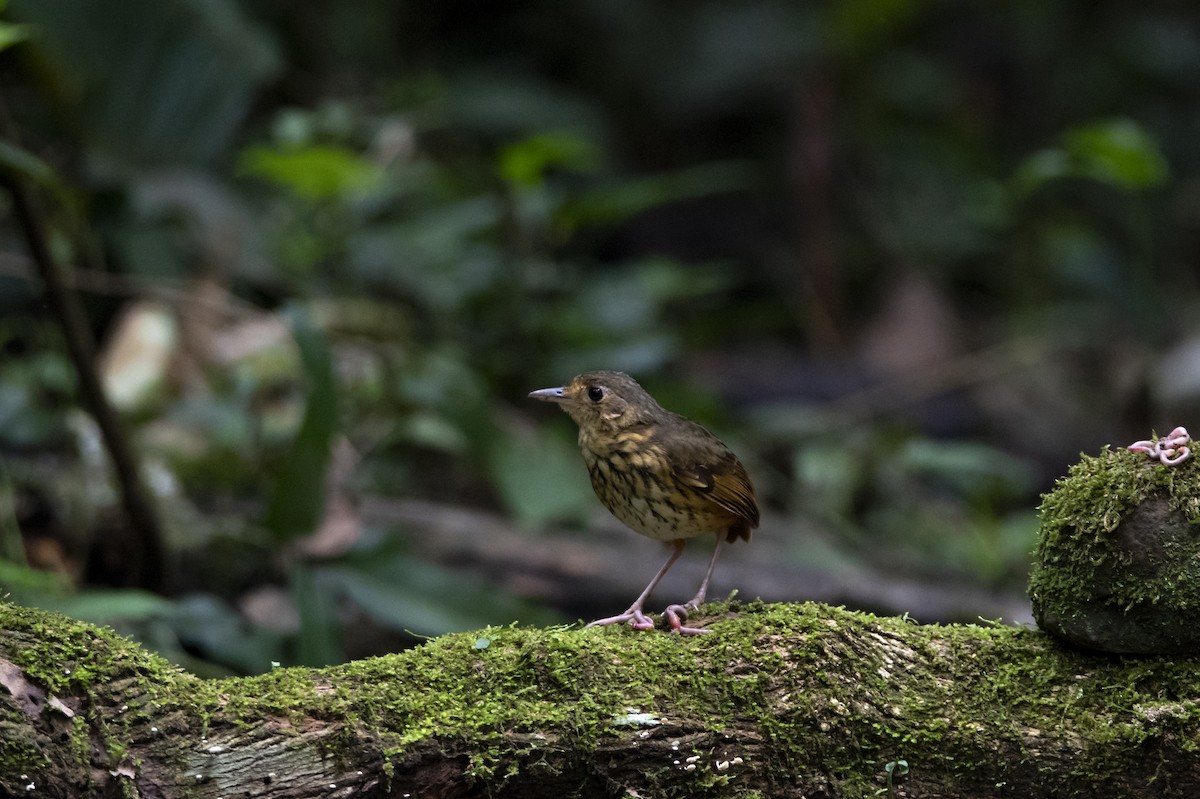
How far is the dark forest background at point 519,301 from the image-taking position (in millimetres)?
5012

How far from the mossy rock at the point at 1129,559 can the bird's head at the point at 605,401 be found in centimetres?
117

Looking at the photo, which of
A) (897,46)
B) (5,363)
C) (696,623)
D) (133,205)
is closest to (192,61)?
(133,205)

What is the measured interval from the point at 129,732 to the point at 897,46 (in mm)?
11306

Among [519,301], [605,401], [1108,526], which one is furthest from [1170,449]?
[519,301]

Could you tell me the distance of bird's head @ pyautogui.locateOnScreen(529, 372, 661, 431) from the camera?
3395 mm

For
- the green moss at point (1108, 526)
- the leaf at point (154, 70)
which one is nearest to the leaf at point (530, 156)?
the leaf at point (154, 70)

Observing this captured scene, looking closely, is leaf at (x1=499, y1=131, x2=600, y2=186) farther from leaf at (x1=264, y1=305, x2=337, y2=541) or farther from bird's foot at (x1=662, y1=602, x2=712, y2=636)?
bird's foot at (x1=662, y1=602, x2=712, y2=636)

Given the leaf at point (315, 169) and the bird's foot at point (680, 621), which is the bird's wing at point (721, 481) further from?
the leaf at point (315, 169)

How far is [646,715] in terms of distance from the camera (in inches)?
96.3

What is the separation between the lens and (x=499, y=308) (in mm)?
6641

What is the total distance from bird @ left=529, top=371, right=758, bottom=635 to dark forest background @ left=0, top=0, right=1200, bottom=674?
95cm

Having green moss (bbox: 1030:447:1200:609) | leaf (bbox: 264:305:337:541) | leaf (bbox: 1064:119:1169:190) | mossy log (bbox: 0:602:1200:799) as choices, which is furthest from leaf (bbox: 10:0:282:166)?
green moss (bbox: 1030:447:1200:609)

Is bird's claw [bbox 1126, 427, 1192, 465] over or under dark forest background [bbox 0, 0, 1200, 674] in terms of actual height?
under

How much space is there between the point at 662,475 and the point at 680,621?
1.68 feet
